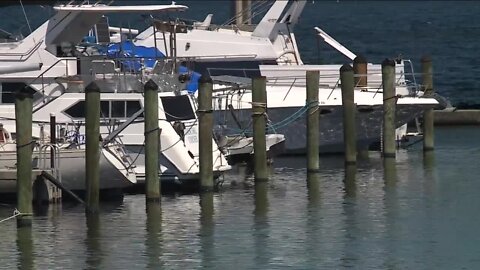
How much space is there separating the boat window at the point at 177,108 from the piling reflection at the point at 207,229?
206cm

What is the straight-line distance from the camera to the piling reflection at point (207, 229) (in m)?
30.0

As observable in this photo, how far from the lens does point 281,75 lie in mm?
44625

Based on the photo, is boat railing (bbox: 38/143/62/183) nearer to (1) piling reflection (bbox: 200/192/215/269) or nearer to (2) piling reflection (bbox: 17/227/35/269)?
(2) piling reflection (bbox: 17/227/35/269)

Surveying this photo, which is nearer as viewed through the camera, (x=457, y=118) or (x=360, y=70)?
(x=360, y=70)

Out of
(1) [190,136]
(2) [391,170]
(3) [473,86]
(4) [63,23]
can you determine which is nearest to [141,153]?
(1) [190,136]

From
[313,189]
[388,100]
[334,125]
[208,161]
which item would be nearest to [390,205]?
[313,189]

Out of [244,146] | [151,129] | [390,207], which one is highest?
[151,129]

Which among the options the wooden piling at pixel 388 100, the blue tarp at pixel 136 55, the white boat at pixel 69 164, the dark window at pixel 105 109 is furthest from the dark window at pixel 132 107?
the wooden piling at pixel 388 100

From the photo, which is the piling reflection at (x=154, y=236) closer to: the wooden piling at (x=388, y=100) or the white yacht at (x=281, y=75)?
the white yacht at (x=281, y=75)

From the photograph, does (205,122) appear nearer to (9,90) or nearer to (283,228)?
(283,228)

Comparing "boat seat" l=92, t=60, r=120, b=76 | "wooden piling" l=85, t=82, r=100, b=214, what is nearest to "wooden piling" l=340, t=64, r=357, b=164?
"boat seat" l=92, t=60, r=120, b=76

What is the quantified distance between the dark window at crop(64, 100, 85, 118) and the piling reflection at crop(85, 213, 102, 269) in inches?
145

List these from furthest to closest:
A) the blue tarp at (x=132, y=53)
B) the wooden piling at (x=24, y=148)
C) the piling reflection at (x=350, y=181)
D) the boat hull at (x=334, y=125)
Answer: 1. the boat hull at (x=334, y=125)
2. the blue tarp at (x=132, y=53)
3. the piling reflection at (x=350, y=181)
4. the wooden piling at (x=24, y=148)

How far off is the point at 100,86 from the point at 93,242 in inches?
256
